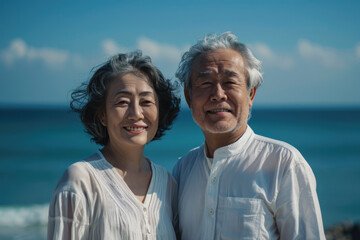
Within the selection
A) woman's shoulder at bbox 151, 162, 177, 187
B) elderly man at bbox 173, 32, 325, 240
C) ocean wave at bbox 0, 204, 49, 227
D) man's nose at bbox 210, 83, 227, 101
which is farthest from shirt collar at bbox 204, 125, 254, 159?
ocean wave at bbox 0, 204, 49, 227

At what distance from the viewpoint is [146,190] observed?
287 cm

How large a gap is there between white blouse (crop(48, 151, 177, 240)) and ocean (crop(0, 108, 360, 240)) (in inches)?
46.3

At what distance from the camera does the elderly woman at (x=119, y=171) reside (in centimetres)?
246

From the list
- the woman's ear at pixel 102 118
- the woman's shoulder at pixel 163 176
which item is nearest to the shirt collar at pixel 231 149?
the woman's shoulder at pixel 163 176

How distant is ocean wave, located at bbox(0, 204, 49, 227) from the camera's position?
1113cm

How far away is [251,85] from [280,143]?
20.6 inches

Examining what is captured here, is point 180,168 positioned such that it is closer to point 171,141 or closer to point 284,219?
point 284,219

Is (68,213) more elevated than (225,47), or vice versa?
(225,47)

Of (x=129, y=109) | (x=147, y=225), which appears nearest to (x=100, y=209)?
(x=147, y=225)

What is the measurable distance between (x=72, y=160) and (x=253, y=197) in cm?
2262

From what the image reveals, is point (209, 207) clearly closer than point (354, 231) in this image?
Yes

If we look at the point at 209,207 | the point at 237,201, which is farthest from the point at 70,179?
the point at 237,201

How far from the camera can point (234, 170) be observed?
2775mm

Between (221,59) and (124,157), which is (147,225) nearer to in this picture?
(124,157)
